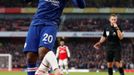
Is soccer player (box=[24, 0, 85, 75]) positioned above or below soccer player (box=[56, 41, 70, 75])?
above

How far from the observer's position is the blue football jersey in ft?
23.0

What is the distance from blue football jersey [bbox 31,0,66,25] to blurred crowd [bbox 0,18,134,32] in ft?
123

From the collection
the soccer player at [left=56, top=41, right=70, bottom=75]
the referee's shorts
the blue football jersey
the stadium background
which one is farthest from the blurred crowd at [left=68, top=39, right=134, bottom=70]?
the blue football jersey

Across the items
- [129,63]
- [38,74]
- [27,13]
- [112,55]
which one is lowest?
[129,63]

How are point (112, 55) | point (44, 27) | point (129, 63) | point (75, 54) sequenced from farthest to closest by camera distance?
1. point (75, 54)
2. point (129, 63)
3. point (112, 55)
4. point (44, 27)

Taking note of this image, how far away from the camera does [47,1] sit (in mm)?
7070

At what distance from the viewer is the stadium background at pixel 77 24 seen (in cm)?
4375

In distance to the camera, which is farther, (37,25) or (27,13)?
(27,13)

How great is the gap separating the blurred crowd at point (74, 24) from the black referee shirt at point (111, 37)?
30860 millimetres

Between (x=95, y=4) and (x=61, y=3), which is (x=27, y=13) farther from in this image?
(x=61, y=3)

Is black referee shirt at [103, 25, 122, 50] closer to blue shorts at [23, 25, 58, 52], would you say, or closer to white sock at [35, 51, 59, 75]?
blue shorts at [23, 25, 58, 52]

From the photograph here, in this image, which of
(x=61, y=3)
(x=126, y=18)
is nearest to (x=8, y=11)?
(x=126, y=18)

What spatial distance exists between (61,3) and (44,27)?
514 millimetres

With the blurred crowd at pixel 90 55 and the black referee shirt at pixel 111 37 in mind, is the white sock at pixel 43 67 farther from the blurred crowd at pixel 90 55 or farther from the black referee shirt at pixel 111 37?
the blurred crowd at pixel 90 55
